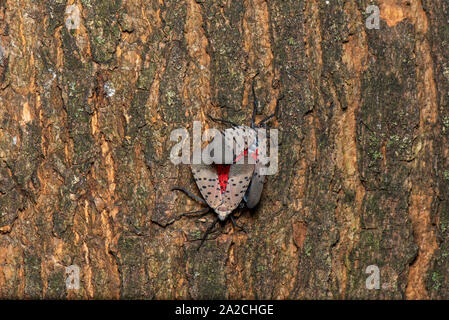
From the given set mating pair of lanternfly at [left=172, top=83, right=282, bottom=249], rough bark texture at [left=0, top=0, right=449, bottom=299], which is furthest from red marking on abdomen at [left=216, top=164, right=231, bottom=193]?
rough bark texture at [left=0, top=0, right=449, bottom=299]

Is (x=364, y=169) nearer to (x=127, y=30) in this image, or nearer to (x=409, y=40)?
(x=409, y=40)

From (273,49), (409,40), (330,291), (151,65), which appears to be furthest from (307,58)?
(330,291)
